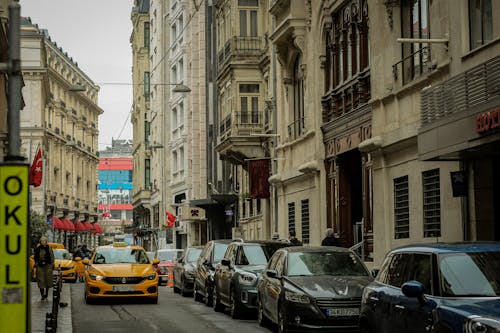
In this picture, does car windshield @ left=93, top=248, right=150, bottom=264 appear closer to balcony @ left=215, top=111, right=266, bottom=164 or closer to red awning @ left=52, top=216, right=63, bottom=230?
balcony @ left=215, top=111, right=266, bottom=164

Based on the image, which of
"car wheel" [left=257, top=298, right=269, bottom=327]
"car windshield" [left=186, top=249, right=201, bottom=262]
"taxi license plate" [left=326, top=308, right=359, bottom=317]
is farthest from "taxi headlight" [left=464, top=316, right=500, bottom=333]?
"car windshield" [left=186, top=249, right=201, bottom=262]

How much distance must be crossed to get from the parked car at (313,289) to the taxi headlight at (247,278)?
1.87 metres

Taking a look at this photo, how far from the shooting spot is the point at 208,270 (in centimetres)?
2536

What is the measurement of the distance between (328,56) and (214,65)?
2425 centimetres

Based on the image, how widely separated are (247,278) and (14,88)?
1334 centimetres

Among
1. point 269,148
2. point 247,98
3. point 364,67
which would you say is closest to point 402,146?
point 364,67

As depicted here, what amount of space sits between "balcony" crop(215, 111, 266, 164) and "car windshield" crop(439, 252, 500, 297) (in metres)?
31.0

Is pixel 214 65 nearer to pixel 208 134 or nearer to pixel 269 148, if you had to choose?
pixel 208 134

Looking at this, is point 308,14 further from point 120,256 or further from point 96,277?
point 96,277

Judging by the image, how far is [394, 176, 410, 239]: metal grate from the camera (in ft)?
81.0

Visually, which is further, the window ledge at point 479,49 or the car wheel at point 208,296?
the car wheel at point 208,296

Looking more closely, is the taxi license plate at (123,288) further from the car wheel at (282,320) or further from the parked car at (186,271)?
the car wheel at (282,320)

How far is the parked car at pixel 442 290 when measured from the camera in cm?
971

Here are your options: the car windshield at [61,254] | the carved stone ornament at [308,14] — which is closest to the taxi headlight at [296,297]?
the carved stone ornament at [308,14]
